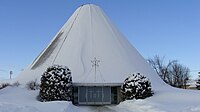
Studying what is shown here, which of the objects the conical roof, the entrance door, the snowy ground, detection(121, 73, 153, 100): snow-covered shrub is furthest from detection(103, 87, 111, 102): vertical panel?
the snowy ground

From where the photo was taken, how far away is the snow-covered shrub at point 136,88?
22252 millimetres

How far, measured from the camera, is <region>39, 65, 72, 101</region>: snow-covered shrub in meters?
22.3

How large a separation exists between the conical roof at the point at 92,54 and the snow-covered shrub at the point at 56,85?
3.56 meters

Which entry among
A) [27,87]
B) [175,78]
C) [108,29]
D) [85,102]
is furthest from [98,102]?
[175,78]

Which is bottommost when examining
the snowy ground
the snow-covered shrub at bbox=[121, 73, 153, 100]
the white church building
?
the snowy ground

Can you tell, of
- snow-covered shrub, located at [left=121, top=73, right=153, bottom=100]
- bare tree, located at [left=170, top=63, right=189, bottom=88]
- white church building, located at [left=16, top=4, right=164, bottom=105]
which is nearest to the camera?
snow-covered shrub, located at [left=121, top=73, right=153, bottom=100]

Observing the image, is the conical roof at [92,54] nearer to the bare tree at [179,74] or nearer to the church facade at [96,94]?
the church facade at [96,94]

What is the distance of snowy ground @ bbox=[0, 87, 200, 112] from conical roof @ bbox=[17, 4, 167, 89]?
4.52 m

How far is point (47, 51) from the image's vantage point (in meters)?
32.8

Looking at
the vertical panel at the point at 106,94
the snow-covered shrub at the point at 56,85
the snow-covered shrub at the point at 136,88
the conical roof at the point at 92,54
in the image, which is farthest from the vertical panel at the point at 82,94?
the snow-covered shrub at the point at 136,88

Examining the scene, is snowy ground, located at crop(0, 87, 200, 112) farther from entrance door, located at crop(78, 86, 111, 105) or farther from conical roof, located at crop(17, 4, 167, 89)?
conical roof, located at crop(17, 4, 167, 89)

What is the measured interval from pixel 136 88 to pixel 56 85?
5.38 m

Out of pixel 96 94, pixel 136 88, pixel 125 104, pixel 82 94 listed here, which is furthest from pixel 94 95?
pixel 125 104

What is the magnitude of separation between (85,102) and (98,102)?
3.44ft
